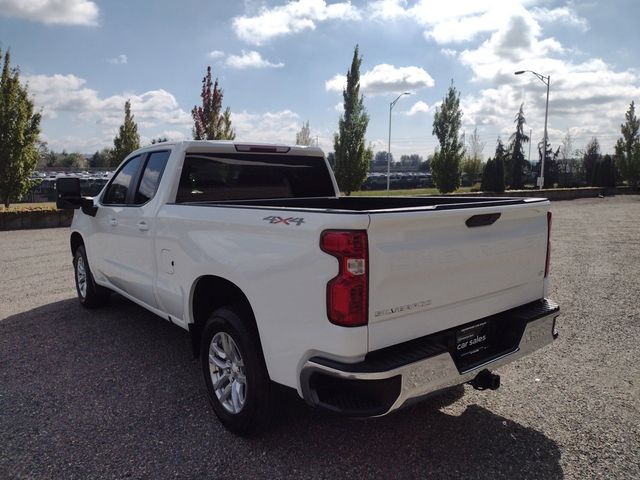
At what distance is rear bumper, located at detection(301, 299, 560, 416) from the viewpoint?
7.83 feet

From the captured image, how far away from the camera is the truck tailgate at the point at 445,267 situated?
2439mm

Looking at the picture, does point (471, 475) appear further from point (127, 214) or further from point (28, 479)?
point (127, 214)

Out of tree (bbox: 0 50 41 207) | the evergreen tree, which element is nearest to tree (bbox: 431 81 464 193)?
the evergreen tree

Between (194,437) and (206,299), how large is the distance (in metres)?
0.93

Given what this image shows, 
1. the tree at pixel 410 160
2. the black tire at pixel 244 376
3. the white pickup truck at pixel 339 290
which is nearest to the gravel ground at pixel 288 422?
the black tire at pixel 244 376

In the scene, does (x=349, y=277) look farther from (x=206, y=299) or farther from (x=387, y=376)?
(x=206, y=299)

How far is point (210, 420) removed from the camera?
341cm

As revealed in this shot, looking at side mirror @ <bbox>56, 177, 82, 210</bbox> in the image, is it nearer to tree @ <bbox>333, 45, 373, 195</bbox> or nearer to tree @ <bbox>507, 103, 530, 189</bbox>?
tree @ <bbox>333, 45, 373, 195</bbox>

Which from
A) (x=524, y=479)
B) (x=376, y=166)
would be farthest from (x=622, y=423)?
(x=376, y=166)

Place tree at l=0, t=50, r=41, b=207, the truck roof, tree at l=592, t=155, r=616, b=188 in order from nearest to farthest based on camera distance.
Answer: the truck roof
tree at l=0, t=50, r=41, b=207
tree at l=592, t=155, r=616, b=188

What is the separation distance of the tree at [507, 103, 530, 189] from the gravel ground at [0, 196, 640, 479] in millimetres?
49137

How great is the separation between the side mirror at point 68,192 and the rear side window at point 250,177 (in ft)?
4.88

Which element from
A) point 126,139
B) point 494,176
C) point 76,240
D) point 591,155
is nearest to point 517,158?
point 591,155

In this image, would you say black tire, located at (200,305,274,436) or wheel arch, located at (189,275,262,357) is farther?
wheel arch, located at (189,275,262,357)
